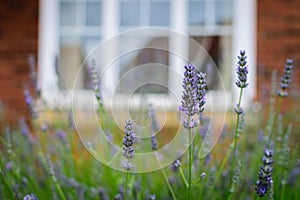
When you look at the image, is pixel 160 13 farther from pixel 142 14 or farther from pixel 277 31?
pixel 277 31

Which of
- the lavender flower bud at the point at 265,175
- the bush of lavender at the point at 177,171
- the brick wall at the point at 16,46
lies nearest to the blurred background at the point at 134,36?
the brick wall at the point at 16,46

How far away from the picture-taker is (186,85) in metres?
1.21

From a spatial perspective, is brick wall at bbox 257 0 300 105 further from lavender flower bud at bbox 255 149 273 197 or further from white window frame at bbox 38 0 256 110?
lavender flower bud at bbox 255 149 273 197

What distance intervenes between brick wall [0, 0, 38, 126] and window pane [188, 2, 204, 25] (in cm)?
196

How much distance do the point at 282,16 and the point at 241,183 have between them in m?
4.37

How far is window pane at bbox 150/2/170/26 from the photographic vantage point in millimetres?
6145

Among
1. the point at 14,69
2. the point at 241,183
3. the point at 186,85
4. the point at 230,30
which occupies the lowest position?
the point at 241,183

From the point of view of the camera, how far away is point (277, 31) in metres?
6.03

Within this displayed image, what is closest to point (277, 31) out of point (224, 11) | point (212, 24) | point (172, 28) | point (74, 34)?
point (224, 11)

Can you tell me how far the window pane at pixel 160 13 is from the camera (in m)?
6.14

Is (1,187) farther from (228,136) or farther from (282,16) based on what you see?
(282,16)

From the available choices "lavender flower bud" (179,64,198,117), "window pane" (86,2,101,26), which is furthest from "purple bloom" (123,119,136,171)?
"window pane" (86,2,101,26)

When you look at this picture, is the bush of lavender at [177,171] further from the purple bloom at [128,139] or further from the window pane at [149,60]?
the window pane at [149,60]

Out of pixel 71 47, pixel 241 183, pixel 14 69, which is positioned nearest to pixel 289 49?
pixel 71 47
